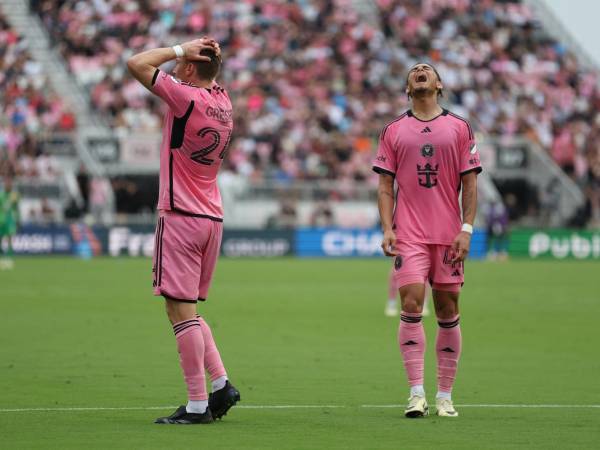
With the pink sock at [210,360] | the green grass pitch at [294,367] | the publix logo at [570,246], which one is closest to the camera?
the green grass pitch at [294,367]

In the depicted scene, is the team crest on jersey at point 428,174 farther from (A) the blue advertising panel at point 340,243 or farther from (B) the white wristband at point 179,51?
(A) the blue advertising panel at point 340,243

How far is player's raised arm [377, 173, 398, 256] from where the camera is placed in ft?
31.4

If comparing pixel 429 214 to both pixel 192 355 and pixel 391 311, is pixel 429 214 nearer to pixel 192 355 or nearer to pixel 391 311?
pixel 192 355

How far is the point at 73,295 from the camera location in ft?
76.4

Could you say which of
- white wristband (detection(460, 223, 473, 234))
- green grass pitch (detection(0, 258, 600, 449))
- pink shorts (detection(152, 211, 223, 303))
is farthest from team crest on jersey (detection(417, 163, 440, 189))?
green grass pitch (detection(0, 258, 600, 449))

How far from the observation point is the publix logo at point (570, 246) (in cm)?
4338

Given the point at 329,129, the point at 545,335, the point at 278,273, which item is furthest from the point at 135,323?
the point at 329,129

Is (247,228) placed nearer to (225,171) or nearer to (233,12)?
(225,171)

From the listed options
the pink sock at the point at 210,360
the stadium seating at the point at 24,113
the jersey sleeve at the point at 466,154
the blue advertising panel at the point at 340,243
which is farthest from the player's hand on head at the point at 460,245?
the blue advertising panel at the point at 340,243

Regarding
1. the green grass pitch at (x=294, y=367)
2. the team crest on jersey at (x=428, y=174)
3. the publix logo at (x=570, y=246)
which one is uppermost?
the team crest on jersey at (x=428, y=174)

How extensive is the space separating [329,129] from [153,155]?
658 cm

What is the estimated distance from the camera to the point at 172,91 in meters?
8.91

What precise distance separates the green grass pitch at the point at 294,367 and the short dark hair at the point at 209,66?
2378 millimetres

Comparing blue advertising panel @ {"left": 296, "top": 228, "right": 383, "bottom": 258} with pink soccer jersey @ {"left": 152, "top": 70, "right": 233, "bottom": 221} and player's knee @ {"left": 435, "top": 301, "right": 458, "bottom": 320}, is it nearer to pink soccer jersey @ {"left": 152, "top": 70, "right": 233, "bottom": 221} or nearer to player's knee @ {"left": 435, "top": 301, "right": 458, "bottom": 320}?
player's knee @ {"left": 435, "top": 301, "right": 458, "bottom": 320}
